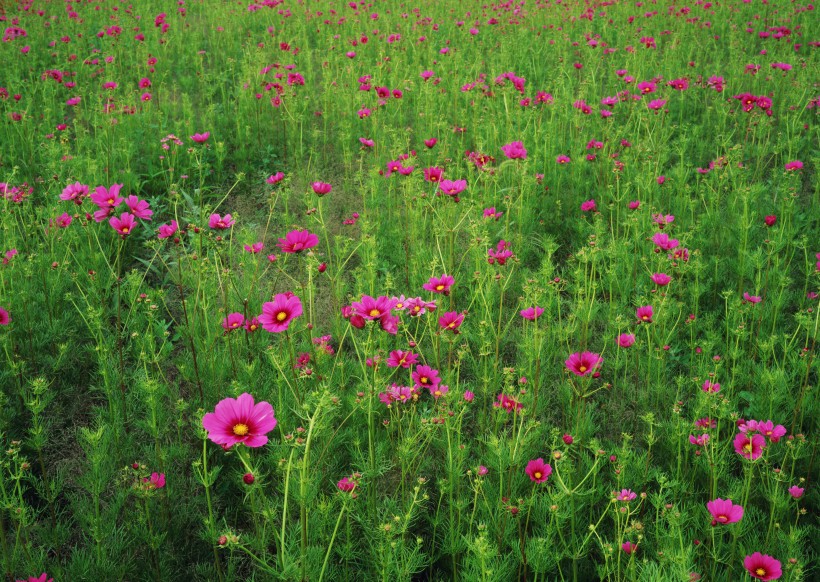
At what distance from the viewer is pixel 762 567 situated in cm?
154

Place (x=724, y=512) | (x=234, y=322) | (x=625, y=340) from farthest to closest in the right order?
(x=234, y=322)
(x=625, y=340)
(x=724, y=512)

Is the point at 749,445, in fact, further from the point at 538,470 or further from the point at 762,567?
the point at 538,470

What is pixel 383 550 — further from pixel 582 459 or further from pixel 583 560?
pixel 582 459

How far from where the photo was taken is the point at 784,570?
170 cm

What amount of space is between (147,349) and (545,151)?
2.81m

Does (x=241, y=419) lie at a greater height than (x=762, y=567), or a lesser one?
greater

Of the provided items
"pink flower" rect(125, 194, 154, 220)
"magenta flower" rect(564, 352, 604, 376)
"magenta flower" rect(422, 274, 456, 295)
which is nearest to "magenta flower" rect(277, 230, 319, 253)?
"magenta flower" rect(422, 274, 456, 295)

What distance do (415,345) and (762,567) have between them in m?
1.22

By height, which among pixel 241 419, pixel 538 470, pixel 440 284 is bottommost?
pixel 538 470

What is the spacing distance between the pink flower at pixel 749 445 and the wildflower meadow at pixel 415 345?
1 cm

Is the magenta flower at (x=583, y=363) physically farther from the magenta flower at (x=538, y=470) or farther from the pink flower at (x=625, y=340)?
the magenta flower at (x=538, y=470)

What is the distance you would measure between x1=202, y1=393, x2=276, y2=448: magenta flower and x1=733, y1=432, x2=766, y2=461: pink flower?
55.5 inches

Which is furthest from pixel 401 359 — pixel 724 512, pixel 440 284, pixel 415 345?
pixel 724 512

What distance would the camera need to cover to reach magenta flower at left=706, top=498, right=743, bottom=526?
1632mm
